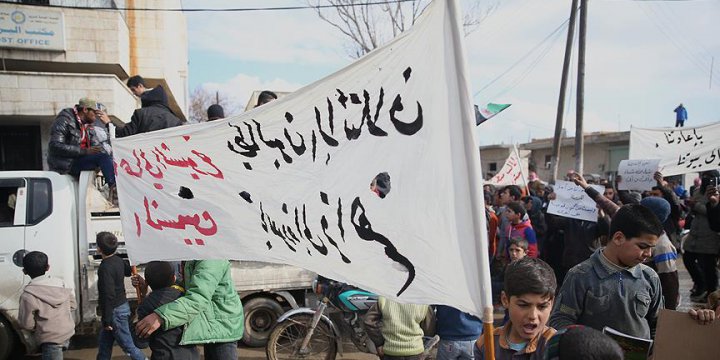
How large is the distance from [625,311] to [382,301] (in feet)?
5.01

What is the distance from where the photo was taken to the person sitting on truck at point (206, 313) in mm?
2787

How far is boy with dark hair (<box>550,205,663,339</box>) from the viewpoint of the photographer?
241 cm

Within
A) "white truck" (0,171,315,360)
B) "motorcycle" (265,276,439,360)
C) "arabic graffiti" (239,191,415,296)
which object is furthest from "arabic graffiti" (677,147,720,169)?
"arabic graffiti" (239,191,415,296)

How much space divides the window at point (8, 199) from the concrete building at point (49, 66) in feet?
23.7

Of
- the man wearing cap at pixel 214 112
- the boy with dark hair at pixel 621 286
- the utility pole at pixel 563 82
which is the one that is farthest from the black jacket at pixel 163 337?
the utility pole at pixel 563 82

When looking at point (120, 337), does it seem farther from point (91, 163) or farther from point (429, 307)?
point (429, 307)

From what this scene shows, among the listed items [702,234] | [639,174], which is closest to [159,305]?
[639,174]

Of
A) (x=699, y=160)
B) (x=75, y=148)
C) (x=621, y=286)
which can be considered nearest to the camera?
(x=621, y=286)

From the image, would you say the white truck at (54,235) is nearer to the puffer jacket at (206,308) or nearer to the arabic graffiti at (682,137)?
the puffer jacket at (206,308)

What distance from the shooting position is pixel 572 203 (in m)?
6.07

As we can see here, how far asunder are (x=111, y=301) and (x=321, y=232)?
3.09 m

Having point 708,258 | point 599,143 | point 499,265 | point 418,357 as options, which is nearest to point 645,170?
point 708,258

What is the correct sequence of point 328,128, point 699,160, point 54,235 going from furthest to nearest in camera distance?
point 699,160, point 54,235, point 328,128

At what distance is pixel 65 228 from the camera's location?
491 centimetres
